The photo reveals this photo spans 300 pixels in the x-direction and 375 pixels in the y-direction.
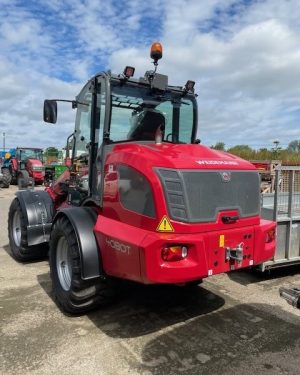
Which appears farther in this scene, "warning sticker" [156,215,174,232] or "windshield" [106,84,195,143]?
"windshield" [106,84,195,143]

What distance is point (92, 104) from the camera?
4.79 meters

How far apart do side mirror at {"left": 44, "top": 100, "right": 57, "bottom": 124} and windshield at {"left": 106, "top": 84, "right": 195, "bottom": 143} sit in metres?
0.89

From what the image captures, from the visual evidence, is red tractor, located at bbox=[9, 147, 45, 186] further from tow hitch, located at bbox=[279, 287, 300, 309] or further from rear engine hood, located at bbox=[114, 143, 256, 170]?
tow hitch, located at bbox=[279, 287, 300, 309]

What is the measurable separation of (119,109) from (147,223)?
160 cm

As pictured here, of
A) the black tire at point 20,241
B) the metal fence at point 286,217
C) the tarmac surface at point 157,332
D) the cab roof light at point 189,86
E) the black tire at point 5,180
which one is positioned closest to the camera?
the tarmac surface at point 157,332

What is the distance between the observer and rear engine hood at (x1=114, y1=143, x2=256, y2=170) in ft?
12.0

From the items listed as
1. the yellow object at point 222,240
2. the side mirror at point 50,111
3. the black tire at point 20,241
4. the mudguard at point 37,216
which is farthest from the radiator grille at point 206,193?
the black tire at point 20,241

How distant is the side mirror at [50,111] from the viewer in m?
5.01

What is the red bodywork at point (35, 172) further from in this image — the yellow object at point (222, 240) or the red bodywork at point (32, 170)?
the yellow object at point (222, 240)

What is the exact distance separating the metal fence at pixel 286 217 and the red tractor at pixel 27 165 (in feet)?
57.2

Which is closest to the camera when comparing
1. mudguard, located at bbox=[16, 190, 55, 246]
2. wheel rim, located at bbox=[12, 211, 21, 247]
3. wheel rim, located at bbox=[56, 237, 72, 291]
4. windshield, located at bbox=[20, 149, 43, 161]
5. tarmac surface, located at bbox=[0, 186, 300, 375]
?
tarmac surface, located at bbox=[0, 186, 300, 375]

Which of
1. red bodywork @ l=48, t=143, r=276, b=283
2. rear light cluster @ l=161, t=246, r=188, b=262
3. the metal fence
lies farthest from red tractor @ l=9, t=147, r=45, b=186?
rear light cluster @ l=161, t=246, r=188, b=262

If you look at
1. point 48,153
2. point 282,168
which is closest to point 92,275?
point 282,168

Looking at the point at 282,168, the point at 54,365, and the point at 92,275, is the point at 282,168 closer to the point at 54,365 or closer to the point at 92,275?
the point at 92,275
